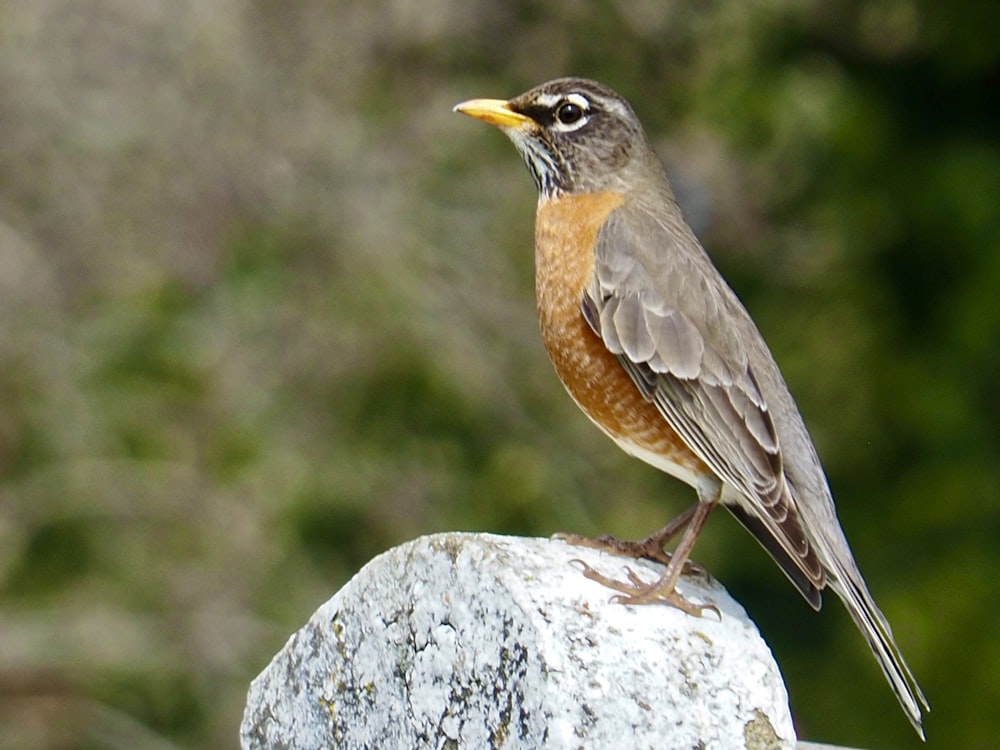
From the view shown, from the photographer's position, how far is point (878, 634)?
12.0 feet

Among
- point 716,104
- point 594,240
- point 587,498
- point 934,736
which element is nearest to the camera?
point 594,240

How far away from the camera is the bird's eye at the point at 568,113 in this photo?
4.70 meters

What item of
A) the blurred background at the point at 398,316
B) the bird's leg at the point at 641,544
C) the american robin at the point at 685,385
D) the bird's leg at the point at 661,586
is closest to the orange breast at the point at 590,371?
the american robin at the point at 685,385

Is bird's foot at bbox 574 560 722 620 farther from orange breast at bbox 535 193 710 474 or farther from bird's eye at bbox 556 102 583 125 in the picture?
bird's eye at bbox 556 102 583 125

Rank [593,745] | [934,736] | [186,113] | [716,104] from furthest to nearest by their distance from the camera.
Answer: [186,113]
[716,104]
[934,736]
[593,745]

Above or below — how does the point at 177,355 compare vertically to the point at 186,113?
below

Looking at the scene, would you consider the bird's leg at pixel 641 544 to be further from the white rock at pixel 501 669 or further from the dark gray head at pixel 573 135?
the dark gray head at pixel 573 135

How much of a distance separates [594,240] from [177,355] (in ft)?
14.1

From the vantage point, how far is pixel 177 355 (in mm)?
8086

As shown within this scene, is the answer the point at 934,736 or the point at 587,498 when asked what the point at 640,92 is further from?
the point at 934,736

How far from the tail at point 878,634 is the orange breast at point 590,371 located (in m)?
0.49

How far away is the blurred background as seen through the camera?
22.5 feet

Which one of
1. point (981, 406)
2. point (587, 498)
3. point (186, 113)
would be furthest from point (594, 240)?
point (186, 113)

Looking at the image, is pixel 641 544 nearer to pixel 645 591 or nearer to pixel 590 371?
pixel 590 371
